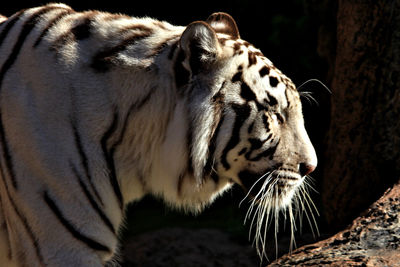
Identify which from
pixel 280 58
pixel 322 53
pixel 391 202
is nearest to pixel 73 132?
pixel 391 202

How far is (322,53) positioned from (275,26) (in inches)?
51.7

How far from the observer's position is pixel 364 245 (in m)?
2.50

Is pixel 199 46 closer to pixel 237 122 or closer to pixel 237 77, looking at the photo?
pixel 237 77

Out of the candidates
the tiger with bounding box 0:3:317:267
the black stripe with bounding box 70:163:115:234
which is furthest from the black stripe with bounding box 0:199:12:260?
the black stripe with bounding box 70:163:115:234

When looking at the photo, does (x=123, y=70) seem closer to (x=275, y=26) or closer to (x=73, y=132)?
(x=73, y=132)

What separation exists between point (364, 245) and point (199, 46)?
3.47ft

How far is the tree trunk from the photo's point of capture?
2.98 metres

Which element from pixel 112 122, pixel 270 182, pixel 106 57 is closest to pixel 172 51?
pixel 106 57

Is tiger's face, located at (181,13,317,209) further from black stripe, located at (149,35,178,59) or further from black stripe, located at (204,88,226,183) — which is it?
black stripe, located at (149,35,178,59)

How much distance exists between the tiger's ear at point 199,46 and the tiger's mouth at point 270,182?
51cm

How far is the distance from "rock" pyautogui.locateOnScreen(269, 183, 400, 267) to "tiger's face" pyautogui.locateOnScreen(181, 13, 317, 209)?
0.28 meters

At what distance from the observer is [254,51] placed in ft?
8.33

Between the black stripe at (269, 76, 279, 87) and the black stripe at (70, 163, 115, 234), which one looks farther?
the black stripe at (269, 76, 279, 87)

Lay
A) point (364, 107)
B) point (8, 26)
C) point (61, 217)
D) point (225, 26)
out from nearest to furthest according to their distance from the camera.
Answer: point (61, 217)
point (8, 26)
point (225, 26)
point (364, 107)
